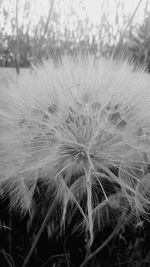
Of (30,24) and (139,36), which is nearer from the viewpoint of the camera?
(30,24)

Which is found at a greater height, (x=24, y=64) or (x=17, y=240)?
(x=24, y=64)

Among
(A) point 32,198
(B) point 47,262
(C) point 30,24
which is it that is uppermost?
(C) point 30,24

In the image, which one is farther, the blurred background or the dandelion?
the blurred background

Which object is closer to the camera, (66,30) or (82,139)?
(82,139)

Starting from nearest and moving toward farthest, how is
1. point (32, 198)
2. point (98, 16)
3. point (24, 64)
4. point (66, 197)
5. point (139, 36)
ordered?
point (66, 197)
point (32, 198)
point (98, 16)
point (24, 64)
point (139, 36)

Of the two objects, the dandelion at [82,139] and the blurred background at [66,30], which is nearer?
the dandelion at [82,139]

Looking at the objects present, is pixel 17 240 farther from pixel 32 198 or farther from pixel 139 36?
pixel 139 36

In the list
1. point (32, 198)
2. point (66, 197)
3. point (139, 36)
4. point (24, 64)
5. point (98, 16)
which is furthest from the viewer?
point (139, 36)

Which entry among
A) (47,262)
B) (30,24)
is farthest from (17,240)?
(30,24)
